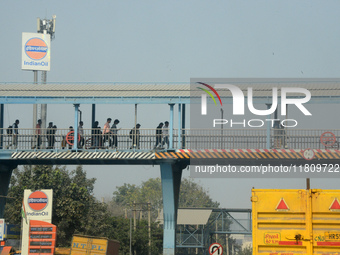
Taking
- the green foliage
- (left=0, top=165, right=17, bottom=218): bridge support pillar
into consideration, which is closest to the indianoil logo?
the green foliage

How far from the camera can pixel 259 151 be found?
24266 mm

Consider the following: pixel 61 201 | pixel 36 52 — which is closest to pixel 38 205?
pixel 61 201

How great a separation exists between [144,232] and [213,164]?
60.3 feet

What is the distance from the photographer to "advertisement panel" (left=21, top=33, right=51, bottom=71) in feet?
189

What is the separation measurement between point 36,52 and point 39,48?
2.13ft

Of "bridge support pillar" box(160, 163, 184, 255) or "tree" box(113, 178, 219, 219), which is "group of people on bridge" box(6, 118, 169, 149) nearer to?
"bridge support pillar" box(160, 163, 184, 255)

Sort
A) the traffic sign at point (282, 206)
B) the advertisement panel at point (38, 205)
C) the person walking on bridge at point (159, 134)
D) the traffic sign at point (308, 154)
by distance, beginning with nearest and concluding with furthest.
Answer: the traffic sign at point (282, 206), the advertisement panel at point (38, 205), the traffic sign at point (308, 154), the person walking on bridge at point (159, 134)

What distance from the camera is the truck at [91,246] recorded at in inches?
928

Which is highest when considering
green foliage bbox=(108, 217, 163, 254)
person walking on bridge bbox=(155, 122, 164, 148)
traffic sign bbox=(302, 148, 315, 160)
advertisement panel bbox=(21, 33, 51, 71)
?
advertisement panel bbox=(21, 33, 51, 71)

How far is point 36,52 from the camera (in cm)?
5841

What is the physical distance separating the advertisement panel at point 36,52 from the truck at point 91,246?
1414 inches

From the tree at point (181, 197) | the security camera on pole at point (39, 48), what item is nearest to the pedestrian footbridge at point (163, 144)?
the security camera on pole at point (39, 48)

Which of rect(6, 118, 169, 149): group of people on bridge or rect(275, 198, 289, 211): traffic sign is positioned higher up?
rect(6, 118, 169, 149): group of people on bridge

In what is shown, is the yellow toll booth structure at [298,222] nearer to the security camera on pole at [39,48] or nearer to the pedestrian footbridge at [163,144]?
the pedestrian footbridge at [163,144]
